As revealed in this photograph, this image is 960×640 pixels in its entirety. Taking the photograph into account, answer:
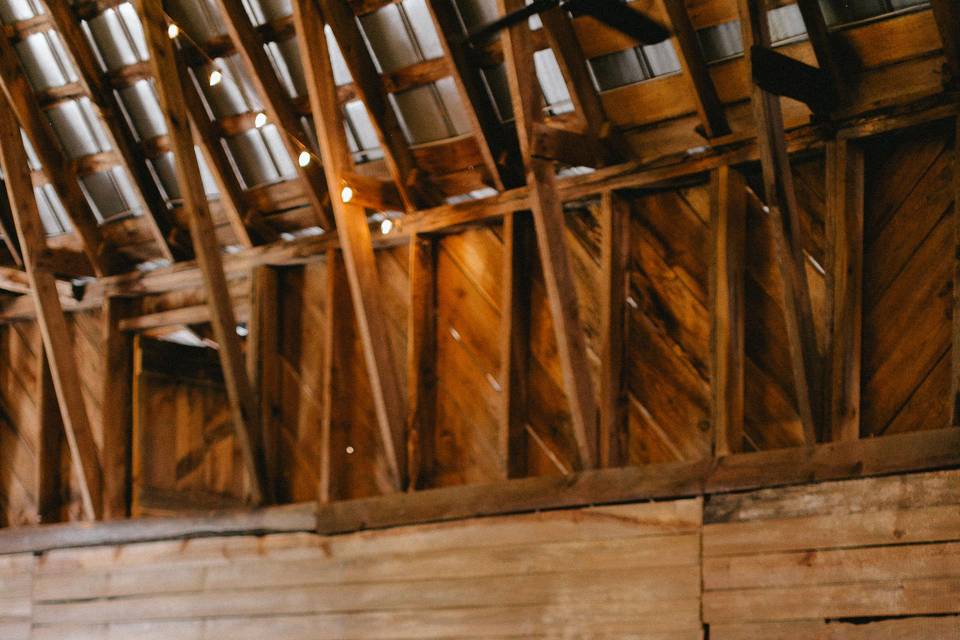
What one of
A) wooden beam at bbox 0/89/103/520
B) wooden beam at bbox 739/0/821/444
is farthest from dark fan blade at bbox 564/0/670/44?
wooden beam at bbox 0/89/103/520

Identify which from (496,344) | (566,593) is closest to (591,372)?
(496,344)

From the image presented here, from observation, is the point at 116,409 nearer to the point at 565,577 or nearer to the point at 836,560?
the point at 565,577

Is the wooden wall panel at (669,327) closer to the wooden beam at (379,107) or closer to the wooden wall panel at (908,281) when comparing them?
the wooden wall panel at (908,281)

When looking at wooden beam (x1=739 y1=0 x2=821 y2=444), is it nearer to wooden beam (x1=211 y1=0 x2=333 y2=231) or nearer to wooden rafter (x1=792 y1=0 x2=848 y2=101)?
wooden rafter (x1=792 y1=0 x2=848 y2=101)

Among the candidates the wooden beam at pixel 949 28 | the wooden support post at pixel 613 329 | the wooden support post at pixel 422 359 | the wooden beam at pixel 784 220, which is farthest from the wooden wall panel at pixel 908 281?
the wooden support post at pixel 422 359

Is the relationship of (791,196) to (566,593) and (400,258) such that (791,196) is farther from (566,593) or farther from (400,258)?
(400,258)

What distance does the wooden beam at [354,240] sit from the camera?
246 inches

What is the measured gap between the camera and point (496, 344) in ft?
22.7

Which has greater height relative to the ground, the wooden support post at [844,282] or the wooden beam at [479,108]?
the wooden beam at [479,108]

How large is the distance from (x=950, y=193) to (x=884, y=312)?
0.60 meters

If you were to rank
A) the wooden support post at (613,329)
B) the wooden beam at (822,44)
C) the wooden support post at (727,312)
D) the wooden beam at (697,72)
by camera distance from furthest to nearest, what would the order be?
1. the wooden support post at (613,329)
2. the wooden support post at (727,312)
3. the wooden beam at (697,72)
4. the wooden beam at (822,44)

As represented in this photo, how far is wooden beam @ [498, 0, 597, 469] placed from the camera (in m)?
5.69

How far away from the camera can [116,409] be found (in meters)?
7.77

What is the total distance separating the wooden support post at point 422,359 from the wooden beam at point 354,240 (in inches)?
6.9
